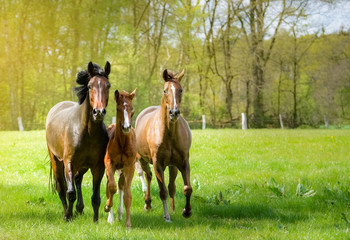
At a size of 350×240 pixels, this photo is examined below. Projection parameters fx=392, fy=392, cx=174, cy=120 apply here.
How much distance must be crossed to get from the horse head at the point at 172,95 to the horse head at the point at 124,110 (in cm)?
58

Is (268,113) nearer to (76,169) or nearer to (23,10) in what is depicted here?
(23,10)

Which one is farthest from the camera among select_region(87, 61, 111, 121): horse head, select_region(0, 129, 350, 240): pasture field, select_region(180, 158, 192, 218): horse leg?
select_region(180, 158, 192, 218): horse leg

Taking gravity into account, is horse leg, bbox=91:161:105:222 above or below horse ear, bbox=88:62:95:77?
below

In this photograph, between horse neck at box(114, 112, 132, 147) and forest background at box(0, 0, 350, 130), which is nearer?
horse neck at box(114, 112, 132, 147)

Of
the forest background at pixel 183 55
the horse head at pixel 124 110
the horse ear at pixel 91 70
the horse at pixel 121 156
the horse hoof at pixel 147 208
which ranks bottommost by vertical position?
the horse hoof at pixel 147 208

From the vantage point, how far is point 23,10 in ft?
111

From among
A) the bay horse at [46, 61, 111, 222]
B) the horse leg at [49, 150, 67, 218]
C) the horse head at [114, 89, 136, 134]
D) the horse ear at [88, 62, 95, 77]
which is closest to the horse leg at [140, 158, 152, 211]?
the bay horse at [46, 61, 111, 222]

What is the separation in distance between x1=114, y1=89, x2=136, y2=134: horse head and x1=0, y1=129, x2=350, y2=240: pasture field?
5.02 ft

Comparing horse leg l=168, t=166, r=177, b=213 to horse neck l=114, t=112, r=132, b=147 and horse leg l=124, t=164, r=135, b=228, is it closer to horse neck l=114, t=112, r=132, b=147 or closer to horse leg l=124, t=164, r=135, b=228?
horse leg l=124, t=164, r=135, b=228

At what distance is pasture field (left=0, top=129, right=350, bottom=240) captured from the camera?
5.80 metres

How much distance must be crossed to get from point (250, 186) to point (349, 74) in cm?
3676

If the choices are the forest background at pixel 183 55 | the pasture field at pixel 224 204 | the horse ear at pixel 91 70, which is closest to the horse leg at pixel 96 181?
the pasture field at pixel 224 204

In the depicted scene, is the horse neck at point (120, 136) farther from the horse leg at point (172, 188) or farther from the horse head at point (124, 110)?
the horse leg at point (172, 188)

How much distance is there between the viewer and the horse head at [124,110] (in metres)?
5.54
